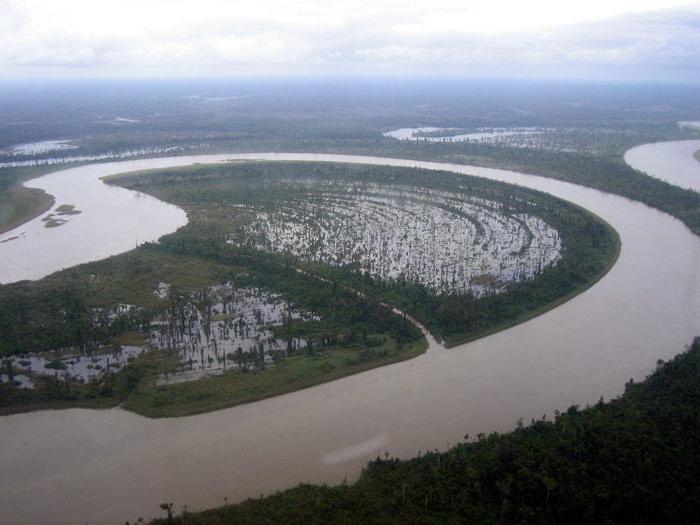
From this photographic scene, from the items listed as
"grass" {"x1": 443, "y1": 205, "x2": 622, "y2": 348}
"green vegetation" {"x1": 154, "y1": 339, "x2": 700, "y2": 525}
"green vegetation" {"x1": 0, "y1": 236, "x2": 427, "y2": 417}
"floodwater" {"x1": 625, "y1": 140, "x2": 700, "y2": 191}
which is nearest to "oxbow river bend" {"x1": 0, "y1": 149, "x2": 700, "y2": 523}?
"grass" {"x1": 443, "y1": 205, "x2": 622, "y2": 348}

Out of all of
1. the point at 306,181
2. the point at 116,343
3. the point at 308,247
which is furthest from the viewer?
the point at 306,181

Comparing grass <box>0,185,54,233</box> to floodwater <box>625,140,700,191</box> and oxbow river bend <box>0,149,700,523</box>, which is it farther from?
floodwater <box>625,140,700,191</box>

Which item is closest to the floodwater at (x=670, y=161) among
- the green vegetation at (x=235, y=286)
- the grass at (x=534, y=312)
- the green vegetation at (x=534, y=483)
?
the green vegetation at (x=235, y=286)

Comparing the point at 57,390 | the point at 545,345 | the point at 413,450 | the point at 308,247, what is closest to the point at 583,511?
the point at 413,450

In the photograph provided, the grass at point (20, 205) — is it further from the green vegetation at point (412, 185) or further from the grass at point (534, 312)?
the grass at point (534, 312)

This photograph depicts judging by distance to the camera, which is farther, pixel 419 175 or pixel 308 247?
pixel 419 175

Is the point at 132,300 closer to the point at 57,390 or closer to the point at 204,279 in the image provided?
the point at 204,279
